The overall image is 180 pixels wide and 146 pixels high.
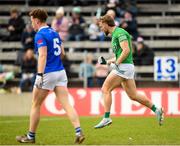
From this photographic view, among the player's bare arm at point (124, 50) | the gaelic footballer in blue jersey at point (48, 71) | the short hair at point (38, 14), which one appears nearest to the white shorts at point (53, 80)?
the gaelic footballer in blue jersey at point (48, 71)

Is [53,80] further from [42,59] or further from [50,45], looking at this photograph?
[50,45]

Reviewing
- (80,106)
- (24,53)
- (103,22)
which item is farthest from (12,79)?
(103,22)

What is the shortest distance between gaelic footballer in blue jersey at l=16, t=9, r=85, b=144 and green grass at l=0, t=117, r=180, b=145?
416mm

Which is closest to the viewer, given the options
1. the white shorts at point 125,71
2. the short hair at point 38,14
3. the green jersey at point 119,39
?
the short hair at point 38,14

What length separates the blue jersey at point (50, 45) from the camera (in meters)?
11.5

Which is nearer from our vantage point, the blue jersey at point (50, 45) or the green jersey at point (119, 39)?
the blue jersey at point (50, 45)

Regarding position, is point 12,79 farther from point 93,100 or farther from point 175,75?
point 175,75

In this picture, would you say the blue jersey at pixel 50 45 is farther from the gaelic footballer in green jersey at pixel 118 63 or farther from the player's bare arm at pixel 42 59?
the gaelic footballer in green jersey at pixel 118 63

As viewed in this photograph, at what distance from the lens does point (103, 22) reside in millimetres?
13703

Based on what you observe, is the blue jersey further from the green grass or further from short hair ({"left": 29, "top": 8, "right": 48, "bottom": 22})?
the green grass

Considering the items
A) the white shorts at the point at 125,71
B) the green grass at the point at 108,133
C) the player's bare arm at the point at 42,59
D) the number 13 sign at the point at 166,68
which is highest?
the player's bare arm at the point at 42,59

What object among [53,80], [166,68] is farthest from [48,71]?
[166,68]

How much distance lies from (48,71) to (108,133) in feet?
8.90

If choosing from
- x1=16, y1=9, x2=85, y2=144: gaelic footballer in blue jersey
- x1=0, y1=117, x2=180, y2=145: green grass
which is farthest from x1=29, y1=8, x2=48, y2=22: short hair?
x1=0, y1=117, x2=180, y2=145: green grass
